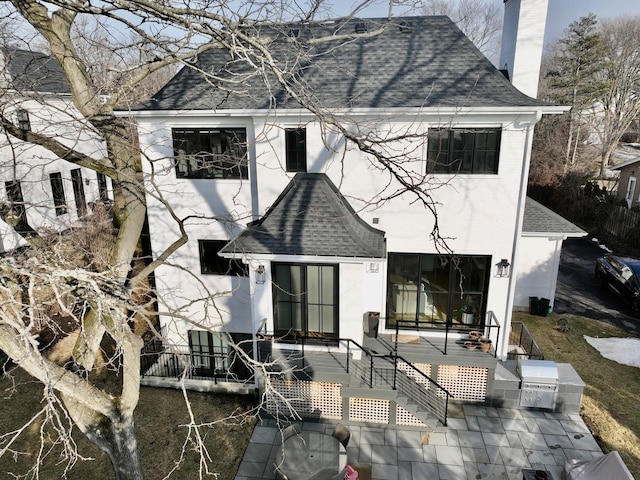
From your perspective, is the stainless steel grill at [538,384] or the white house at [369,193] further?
the stainless steel grill at [538,384]

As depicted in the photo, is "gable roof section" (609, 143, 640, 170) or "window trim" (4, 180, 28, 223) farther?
"gable roof section" (609, 143, 640, 170)

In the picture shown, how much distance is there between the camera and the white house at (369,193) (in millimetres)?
8953

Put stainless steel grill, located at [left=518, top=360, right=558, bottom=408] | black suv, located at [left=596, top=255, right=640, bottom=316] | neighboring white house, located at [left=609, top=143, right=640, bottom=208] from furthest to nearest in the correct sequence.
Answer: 1. neighboring white house, located at [left=609, top=143, right=640, bottom=208]
2. black suv, located at [left=596, top=255, right=640, bottom=316]
3. stainless steel grill, located at [left=518, top=360, right=558, bottom=408]

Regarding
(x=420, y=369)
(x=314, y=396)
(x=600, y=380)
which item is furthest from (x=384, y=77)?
(x=600, y=380)

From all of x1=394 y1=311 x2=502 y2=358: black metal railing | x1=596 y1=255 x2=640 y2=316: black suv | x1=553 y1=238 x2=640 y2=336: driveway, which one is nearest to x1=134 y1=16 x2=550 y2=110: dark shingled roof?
x1=394 y1=311 x2=502 y2=358: black metal railing

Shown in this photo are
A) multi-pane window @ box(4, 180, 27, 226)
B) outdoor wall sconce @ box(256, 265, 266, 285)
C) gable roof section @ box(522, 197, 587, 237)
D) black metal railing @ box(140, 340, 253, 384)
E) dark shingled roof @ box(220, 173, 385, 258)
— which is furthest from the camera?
gable roof section @ box(522, 197, 587, 237)

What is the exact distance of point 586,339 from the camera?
503 inches

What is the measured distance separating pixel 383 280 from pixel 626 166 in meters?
22.9

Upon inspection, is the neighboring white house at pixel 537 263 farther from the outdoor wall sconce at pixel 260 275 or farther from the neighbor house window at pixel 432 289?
the outdoor wall sconce at pixel 260 275

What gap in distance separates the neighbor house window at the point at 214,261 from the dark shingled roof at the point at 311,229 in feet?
6.42

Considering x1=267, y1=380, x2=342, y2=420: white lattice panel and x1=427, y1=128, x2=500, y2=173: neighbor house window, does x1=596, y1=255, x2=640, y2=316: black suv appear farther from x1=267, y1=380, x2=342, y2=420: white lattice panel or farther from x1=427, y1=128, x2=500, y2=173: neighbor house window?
x1=267, y1=380, x2=342, y2=420: white lattice panel

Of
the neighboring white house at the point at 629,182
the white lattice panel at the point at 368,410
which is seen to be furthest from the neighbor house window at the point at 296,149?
the neighboring white house at the point at 629,182

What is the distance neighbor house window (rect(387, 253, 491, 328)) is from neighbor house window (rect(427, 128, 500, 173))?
6.72 feet

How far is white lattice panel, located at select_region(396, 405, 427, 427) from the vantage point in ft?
30.0
